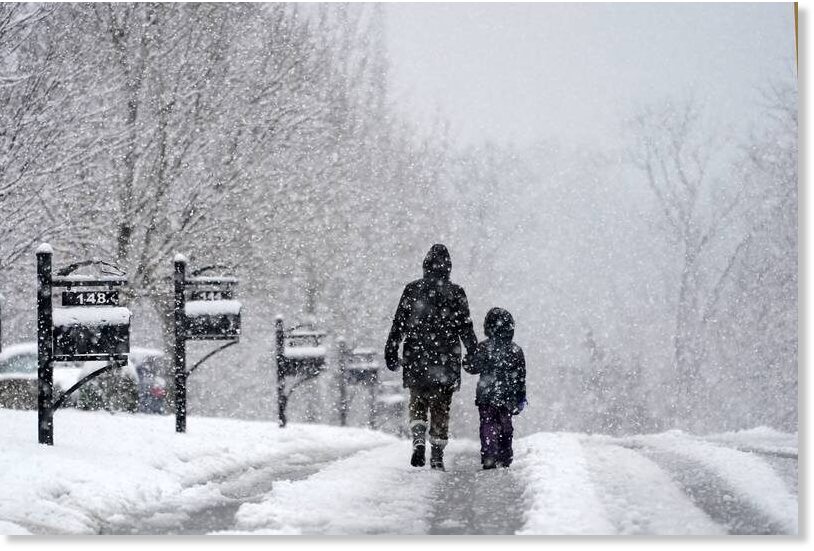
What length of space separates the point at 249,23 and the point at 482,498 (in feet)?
34.9

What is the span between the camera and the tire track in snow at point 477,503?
632cm

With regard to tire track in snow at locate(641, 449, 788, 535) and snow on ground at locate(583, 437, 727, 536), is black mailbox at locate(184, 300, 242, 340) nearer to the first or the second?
snow on ground at locate(583, 437, 727, 536)

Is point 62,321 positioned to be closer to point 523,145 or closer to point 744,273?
point 523,145

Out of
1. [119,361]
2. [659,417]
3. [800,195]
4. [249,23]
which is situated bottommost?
[659,417]

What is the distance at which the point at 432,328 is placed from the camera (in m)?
8.72

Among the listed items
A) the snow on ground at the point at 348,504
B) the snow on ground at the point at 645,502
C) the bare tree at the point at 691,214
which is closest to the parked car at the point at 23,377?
the snow on ground at the point at 348,504

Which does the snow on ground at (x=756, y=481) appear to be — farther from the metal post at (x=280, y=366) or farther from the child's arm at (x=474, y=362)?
the metal post at (x=280, y=366)

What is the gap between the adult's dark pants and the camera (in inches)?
344

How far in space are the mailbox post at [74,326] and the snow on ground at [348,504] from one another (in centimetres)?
183

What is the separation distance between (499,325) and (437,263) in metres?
1.03

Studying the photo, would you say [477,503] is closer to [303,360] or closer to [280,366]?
[280,366]

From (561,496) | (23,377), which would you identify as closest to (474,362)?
(561,496)

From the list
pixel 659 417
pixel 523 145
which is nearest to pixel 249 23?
pixel 523 145

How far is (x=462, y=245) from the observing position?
2434 cm
